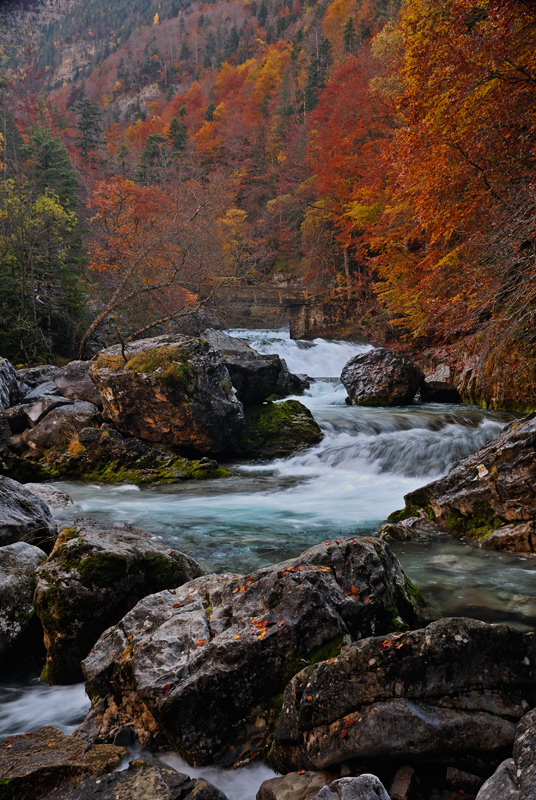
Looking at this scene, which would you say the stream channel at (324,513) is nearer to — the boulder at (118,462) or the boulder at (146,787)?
the boulder at (146,787)

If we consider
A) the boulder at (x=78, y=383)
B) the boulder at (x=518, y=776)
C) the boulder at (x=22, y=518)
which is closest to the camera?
the boulder at (x=518, y=776)

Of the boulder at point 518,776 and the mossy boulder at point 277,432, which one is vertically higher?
the mossy boulder at point 277,432

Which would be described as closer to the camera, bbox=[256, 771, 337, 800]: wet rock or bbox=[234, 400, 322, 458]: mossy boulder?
bbox=[256, 771, 337, 800]: wet rock

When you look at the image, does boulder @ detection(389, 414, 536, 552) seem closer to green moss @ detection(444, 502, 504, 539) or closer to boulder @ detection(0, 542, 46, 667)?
green moss @ detection(444, 502, 504, 539)

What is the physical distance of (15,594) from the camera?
164 inches

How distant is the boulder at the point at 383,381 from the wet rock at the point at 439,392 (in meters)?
0.35

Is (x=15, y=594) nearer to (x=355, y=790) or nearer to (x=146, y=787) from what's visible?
(x=146, y=787)

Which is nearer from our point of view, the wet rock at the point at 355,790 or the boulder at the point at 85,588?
the wet rock at the point at 355,790

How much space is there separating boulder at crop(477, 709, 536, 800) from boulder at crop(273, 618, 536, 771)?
0.31 m

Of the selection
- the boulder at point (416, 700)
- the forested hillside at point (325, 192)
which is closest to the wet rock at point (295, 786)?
the boulder at point (416, 700)

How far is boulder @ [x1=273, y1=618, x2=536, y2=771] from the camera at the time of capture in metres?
2.32

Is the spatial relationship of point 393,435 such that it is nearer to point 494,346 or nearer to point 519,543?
point 494,346

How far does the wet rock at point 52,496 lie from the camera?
805cm

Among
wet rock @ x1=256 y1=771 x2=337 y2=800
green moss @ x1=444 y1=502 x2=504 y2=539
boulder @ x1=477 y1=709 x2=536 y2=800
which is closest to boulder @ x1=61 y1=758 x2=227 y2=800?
wet rock @ x1=256 y1=771 x2=337 y2=800
